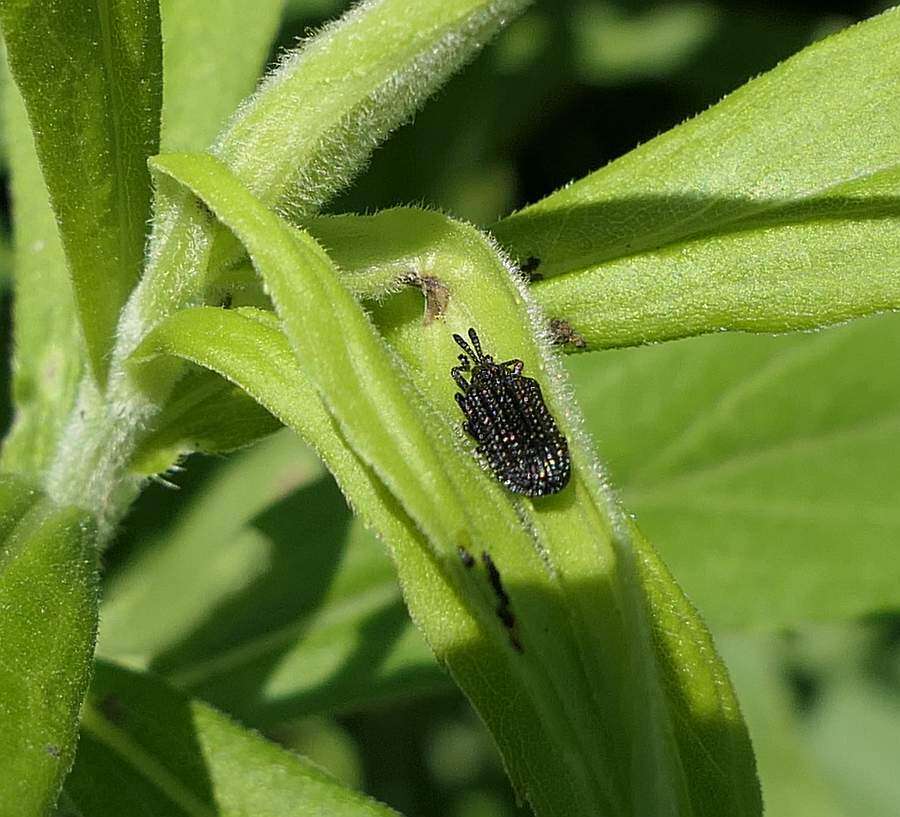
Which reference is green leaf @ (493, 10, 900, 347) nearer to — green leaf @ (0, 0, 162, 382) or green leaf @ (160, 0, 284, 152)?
green leaf @ (0, 0, 162, 382)

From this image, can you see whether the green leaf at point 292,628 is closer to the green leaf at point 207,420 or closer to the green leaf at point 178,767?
the green leaf at point 178,767

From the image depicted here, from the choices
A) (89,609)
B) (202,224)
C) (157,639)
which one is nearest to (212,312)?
(202,224)

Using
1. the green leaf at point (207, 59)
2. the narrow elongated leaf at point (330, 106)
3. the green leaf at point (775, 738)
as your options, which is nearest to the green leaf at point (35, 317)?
the green leaf at point (207, 59)

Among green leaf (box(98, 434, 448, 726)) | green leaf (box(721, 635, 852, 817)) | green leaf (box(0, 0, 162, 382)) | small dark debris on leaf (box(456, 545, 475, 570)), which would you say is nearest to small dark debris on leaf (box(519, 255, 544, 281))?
green leaf (box(0, 0, 162, 382))

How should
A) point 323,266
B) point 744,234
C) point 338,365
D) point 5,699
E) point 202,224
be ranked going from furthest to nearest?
1. point 744,234
2. point 202,224
3. point 5,699
4. point 323,266
5. point 338,365

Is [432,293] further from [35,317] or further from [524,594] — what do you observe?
[35,317]

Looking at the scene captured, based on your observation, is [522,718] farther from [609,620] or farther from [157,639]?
[157,639]
